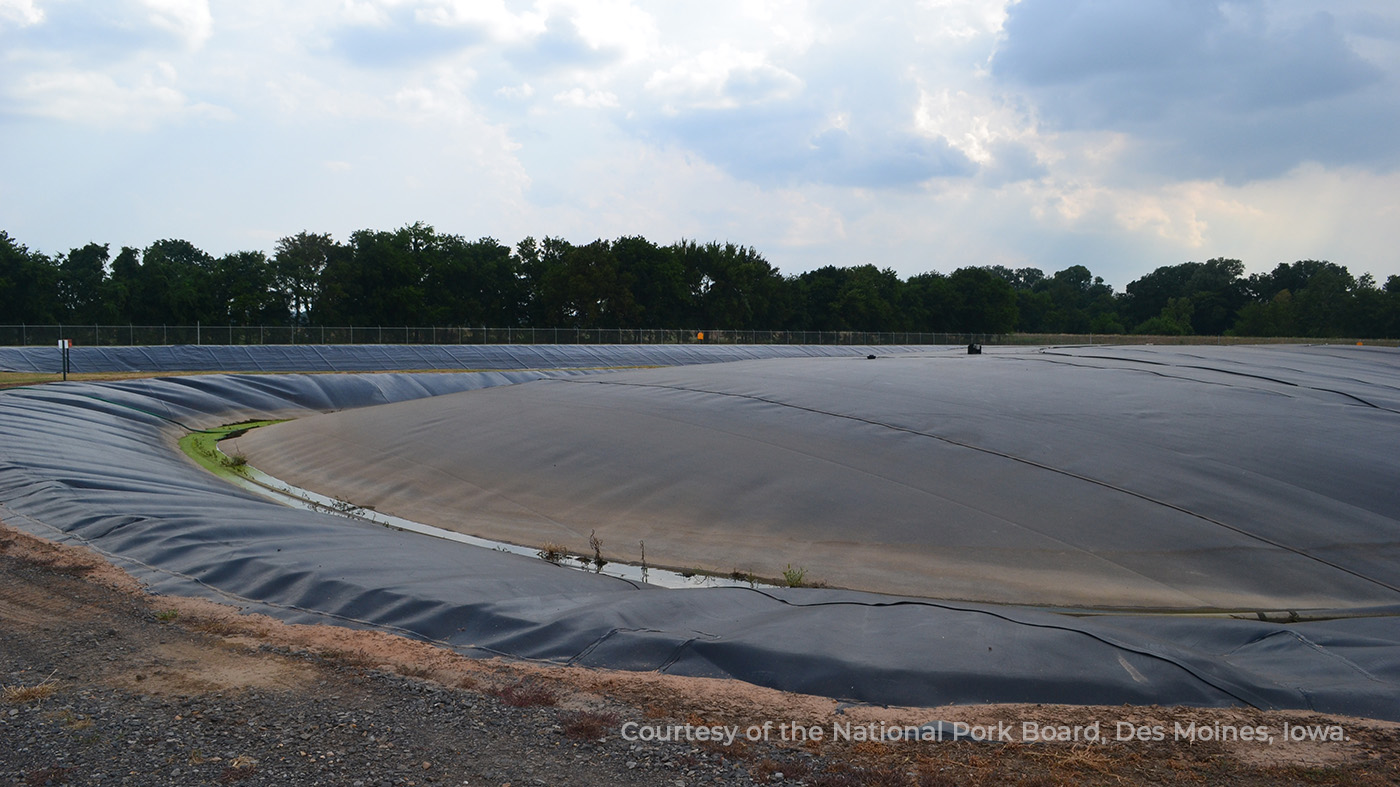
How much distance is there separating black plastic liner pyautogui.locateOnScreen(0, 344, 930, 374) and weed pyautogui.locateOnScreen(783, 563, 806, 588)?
100 feet

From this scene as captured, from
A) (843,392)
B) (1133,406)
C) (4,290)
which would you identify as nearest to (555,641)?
(843,392)

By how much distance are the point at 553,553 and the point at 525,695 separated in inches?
179

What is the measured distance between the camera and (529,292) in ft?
218

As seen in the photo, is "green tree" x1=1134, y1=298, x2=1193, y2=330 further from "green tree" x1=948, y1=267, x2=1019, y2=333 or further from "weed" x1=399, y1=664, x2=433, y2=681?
"weed" x1=399, y1=664, x2=433, y2=681

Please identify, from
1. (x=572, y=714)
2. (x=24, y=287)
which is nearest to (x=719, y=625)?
(x=572, y=714)

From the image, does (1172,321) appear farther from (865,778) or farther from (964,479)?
(865,778)

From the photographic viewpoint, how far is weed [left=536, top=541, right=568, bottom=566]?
945 centimetres

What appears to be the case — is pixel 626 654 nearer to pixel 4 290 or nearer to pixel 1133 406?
pixel 1133 406

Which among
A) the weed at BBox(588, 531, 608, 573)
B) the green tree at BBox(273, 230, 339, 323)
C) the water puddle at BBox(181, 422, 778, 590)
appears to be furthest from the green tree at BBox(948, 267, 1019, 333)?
the weed at BBox(588, 531, 608, 573)

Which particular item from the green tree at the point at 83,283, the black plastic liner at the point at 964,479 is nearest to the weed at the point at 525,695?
the black plastic liner at the point at 964,479

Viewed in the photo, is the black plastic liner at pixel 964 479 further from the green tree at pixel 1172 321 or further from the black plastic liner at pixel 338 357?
the green tree at pixel 1172 321

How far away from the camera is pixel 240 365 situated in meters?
34.2

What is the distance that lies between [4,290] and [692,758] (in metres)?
63.6

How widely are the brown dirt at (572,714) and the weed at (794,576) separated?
3.07m
